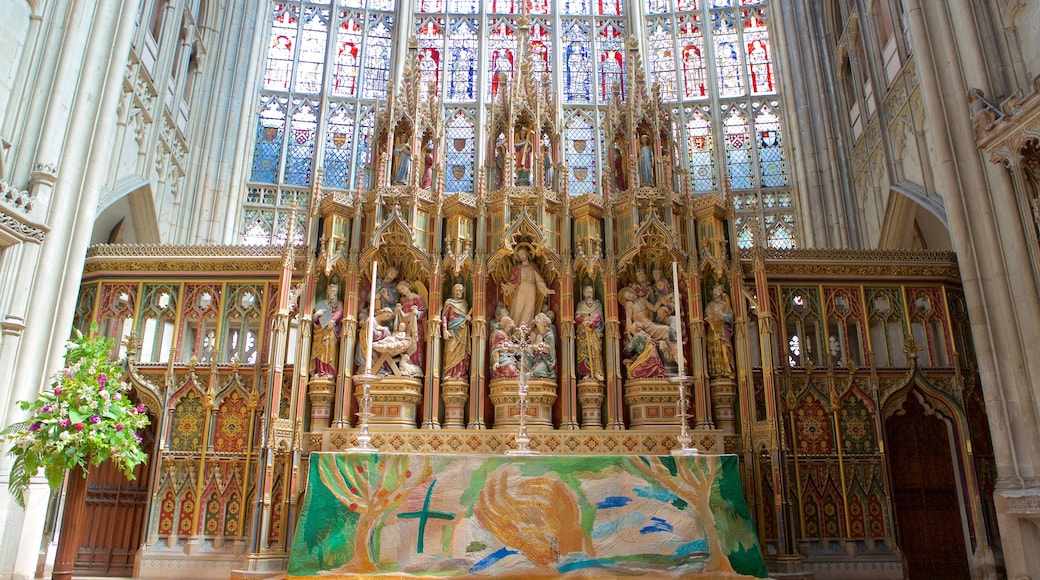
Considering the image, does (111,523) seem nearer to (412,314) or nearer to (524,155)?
(412,314)

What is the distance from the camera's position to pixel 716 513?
7609mm

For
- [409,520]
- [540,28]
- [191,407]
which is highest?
[540,28]

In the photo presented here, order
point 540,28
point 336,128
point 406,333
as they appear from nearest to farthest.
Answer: point 406,333, point 336,128, point 540,28

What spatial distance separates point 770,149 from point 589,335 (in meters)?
11.5

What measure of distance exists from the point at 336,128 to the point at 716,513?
51.0 ft

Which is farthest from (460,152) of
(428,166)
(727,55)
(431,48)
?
(428,166)

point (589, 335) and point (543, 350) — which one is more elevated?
point (589, 335)

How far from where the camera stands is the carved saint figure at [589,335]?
10336 millimetres

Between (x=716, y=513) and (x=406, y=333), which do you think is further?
(x=406, y=333)

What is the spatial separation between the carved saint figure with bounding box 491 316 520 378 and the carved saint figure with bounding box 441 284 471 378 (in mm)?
402

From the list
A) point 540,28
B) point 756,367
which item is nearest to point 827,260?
point 756,367

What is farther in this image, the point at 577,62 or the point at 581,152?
the point at 577,62

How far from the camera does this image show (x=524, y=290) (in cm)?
1075

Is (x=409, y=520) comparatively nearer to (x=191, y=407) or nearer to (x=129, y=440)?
(x=129, y=440)
